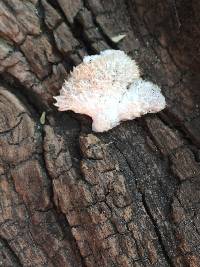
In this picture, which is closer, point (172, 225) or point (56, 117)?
point (172, 225)

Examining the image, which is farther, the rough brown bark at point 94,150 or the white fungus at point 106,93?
the white fungus at point 106,93

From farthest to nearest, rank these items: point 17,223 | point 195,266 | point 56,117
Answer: point 56,117 < point 17,223 < point 195,266

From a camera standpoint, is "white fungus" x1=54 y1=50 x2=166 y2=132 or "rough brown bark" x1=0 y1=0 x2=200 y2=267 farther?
"white fungus" x1=54 y1=50 x2=166 y2=132

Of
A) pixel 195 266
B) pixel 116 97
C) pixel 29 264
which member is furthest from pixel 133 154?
pixel 29 264

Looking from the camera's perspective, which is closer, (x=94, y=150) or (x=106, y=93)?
(x=94, y=150)

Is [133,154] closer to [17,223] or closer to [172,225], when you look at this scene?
[172,225]
